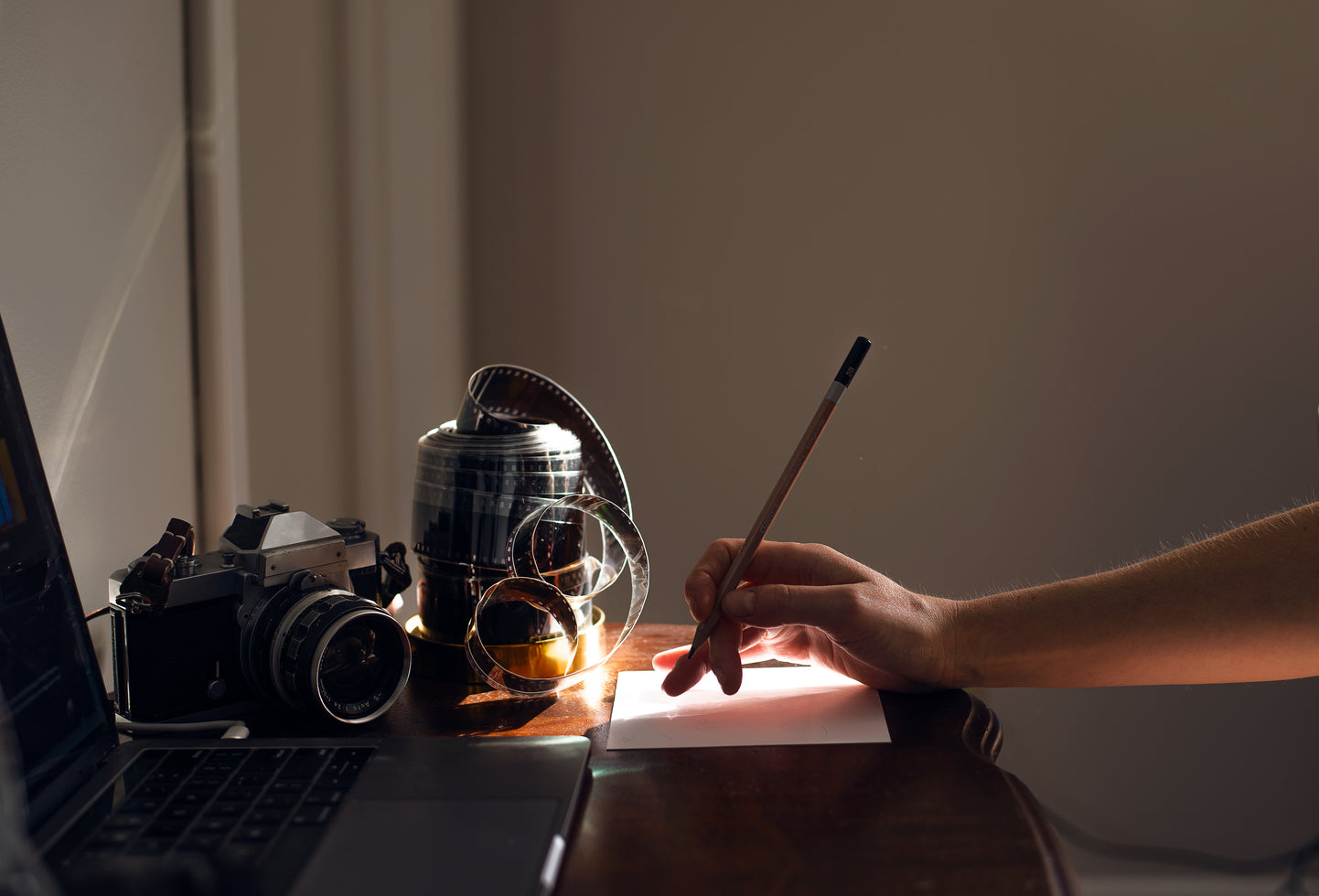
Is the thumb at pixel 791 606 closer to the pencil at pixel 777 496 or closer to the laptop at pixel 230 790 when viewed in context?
the pencil at pixel 777 496

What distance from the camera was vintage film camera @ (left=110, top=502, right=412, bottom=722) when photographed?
0.62 metres

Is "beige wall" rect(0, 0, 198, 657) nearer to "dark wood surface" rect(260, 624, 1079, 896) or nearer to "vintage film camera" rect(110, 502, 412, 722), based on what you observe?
"vintage film camera" rect(110, 502, 412, 722)

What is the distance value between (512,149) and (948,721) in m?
1.15

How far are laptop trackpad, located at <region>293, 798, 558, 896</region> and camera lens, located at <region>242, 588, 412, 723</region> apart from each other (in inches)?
6.4

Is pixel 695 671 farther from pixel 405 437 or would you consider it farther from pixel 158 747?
pixel 405 437

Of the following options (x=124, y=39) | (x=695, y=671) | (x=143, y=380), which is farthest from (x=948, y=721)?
(x=124, y=39)

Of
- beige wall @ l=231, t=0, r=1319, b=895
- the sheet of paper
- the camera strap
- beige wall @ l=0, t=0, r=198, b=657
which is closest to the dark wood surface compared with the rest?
the sheet of paper

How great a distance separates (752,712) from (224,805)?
0.35m

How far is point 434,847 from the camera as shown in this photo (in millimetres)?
433

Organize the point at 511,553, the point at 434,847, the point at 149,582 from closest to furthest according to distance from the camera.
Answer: the point at 434,847, the point at 149,582, the point at 511,553

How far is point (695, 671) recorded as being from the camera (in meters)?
0.68

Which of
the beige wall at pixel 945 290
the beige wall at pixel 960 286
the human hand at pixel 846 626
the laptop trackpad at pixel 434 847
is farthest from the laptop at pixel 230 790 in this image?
the beige wall at pixel 960 286

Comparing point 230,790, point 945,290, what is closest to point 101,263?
point 230,790

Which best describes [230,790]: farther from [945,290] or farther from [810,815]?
[945,290]
